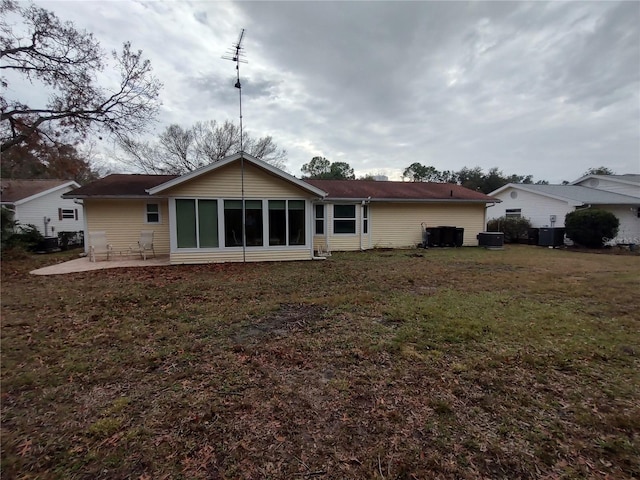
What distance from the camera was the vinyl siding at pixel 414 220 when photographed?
15.3 m

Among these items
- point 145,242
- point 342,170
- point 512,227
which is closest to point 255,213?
point 145,242

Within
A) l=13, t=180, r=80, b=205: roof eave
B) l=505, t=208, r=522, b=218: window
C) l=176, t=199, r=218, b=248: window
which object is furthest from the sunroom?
l=13, t=180, r=80, b=205: roof eave

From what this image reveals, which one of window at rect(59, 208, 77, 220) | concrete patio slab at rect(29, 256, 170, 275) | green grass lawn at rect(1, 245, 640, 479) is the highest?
window at rect(59, 208, 77, 220)

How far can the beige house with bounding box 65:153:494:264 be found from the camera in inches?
409

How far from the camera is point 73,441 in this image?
2254 millimetres

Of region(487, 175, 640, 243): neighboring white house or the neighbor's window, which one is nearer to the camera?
region(487, 175, 640, 243): neighboring white house

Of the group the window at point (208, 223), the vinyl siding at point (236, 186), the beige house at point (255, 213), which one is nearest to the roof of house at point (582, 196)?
the beige house at point (255, 213)

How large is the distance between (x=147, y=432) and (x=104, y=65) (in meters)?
17.9

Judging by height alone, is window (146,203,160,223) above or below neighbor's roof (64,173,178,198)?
below

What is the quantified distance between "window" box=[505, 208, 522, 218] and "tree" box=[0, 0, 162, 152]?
2292cm

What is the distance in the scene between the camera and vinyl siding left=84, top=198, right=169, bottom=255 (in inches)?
483

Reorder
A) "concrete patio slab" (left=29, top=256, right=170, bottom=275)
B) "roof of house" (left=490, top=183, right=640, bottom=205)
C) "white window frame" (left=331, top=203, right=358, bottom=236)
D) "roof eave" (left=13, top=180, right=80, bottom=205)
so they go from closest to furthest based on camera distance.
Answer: "concrete patio slab" (left=29, top=256, right=170, bottom=275) < "white window frame" (left=331, top=203, right=358, bottom=236) < "roof of house" (left=490, top=183, right=640, bottom=205) < "roof eave" (left=13, top=180, right=80, bottom=205)

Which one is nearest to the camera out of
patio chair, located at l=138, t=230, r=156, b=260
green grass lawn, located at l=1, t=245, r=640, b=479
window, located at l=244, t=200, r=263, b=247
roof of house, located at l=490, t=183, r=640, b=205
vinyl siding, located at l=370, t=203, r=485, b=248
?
green grass lawn, located at l=1, t=245, r=640, b=479

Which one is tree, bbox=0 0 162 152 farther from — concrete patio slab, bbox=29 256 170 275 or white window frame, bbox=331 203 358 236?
white window frame, bbox=331 203 358 236
